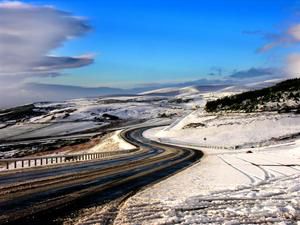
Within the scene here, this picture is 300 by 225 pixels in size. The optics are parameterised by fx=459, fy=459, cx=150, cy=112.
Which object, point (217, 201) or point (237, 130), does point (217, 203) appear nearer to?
point (217, 201)

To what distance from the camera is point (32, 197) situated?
13664mm

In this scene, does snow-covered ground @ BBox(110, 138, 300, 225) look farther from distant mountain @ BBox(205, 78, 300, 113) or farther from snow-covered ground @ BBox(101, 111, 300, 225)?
distant mountain @ BBox(205, 78, 300, 113)

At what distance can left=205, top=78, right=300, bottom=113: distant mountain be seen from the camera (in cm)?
7612

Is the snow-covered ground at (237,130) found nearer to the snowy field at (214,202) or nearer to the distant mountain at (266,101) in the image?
the distant mountain at (266,101)

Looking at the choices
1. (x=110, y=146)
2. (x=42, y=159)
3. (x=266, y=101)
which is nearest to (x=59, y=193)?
(x=42, y=159)

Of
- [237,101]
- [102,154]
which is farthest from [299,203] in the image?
[237,101]

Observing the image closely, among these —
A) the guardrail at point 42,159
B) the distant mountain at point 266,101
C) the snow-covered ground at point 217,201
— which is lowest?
the guardrail at point 42,159

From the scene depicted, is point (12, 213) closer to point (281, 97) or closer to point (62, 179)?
point (62, 179)

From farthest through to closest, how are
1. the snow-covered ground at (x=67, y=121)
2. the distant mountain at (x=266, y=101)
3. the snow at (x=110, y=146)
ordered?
the snow-covered ground at (x=67, y=121) < the distant mountain at (x=266, y=101) < the snow at (x=110, y=146)

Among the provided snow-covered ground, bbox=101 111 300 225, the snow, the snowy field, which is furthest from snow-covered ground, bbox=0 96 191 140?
snow-covered ground, bbox=101 111 300 225

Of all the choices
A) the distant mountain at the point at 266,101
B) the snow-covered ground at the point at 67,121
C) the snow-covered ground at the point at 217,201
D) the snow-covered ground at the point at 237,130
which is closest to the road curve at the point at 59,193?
the snow-covered ground at the point at 217,201

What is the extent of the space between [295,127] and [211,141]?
11966mm

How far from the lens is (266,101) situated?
79.8 m

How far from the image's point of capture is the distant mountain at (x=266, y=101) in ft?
250
